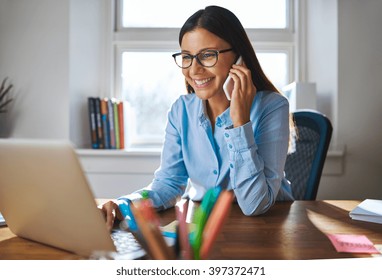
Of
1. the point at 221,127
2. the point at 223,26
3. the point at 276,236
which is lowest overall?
the point at 276,236

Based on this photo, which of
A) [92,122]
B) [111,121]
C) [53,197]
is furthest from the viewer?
[111,121]

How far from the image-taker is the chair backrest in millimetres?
826

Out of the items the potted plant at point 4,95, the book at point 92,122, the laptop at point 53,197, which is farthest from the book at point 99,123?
the laptop at point 53,197

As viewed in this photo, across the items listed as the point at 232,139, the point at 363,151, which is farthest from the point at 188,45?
the point at 363,151

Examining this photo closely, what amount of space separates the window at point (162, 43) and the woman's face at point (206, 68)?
0.08 meters

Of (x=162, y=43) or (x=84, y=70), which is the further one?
(x=162, y=43)

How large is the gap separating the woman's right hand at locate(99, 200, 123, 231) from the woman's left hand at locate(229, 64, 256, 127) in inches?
8.0

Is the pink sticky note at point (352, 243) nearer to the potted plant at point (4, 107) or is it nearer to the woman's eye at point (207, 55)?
the woman's eye at point (207, 55)

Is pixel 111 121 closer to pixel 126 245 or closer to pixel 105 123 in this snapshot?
pixel 105 123

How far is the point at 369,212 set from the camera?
1.81ft

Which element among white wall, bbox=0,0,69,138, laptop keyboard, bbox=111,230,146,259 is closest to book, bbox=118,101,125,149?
white wall, bbox=0,0,69,138

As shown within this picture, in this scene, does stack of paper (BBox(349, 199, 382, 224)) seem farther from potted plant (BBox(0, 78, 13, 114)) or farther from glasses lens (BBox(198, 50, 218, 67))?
potted plant (BBox(0, 78, 13, 114))

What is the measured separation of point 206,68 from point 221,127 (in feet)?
0.41

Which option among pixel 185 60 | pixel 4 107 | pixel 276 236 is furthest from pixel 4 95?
pixel 276 236
